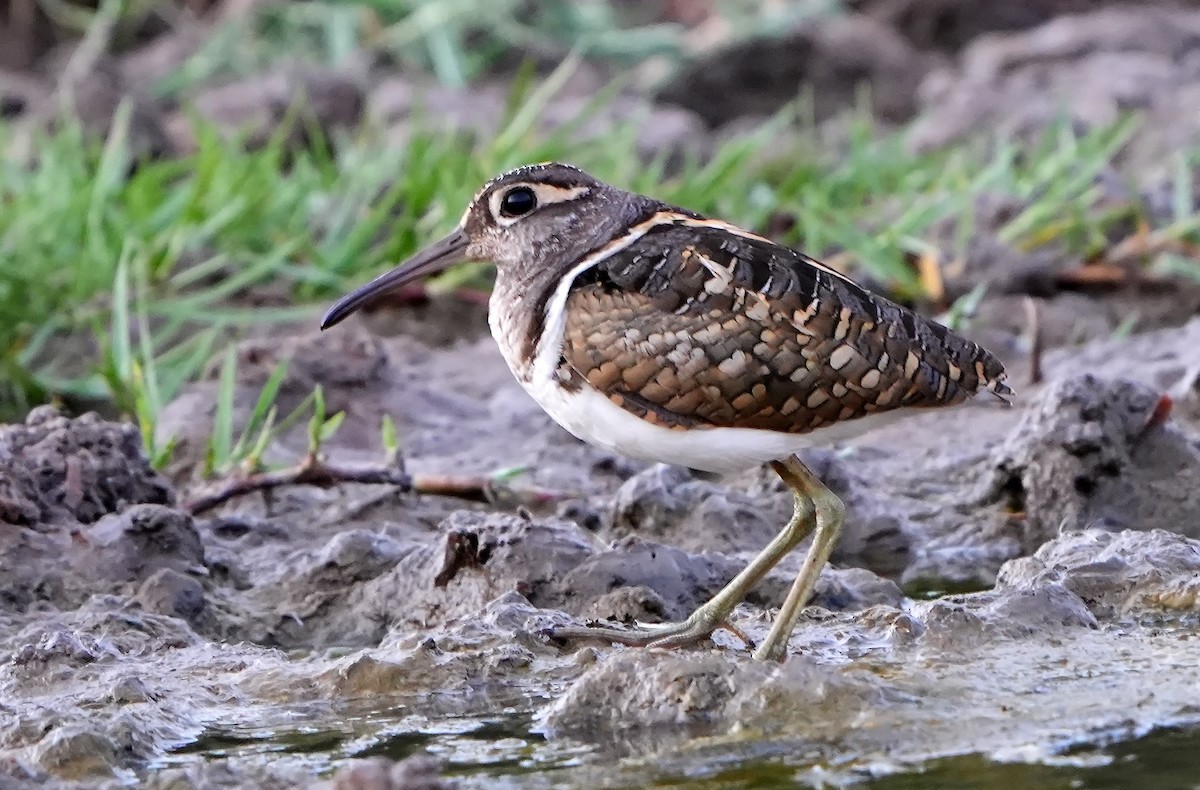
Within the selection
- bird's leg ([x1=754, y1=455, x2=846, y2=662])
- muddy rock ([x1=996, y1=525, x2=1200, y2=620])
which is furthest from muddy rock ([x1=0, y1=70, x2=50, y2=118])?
muddy rock ([x1=996, y1=525, x2=1200, y2=620])

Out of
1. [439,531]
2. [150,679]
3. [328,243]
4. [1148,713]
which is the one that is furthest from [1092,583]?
[328,243]

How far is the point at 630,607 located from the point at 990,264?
3399mm

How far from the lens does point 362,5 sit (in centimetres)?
1180

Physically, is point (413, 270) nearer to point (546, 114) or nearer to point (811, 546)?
point (811, 546)

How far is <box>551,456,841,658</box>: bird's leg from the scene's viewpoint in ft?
13.6

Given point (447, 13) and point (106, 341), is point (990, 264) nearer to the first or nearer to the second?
point (106, 341)

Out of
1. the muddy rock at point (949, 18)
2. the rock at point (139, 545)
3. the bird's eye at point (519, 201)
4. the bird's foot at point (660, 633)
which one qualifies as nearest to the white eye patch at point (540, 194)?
the bird's eye at point (519, 201)

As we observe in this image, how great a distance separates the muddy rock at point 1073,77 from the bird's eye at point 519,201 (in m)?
4.95

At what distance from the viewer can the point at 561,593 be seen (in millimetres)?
4516

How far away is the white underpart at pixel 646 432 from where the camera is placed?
3.93 metres

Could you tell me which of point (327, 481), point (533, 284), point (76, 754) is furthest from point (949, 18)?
point (76, 754)

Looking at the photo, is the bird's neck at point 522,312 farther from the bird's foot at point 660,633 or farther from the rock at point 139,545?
the rock at point 139,545

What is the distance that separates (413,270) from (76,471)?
3.41ft

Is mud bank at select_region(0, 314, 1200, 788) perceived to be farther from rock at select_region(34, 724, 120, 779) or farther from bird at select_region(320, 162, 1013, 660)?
bird at select_region(320, 162, 1013, 660)
